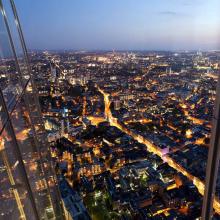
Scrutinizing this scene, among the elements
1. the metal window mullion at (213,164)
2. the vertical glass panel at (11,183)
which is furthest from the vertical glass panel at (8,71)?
the metal window mullion at (213,164)

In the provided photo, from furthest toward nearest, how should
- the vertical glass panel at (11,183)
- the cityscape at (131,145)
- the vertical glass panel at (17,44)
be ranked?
the cityscape at (131,145) → the vertical glass panel at (17,44) → the vertical glass panel at (11,183)

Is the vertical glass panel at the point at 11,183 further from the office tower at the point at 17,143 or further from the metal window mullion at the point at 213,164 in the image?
the metal window mullion at the point at 213,164

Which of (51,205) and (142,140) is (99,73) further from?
(51,205)

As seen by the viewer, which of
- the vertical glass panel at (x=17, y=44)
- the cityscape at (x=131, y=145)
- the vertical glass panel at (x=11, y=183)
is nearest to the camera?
the vertical glass panel at (x=11, y=183)

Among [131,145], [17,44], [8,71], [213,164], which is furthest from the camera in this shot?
[131,145]

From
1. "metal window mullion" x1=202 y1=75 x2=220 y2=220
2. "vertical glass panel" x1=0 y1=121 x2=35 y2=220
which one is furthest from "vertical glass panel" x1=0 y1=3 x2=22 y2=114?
"metal window mullion" x1=202 y1=75 x2=220 y2=220

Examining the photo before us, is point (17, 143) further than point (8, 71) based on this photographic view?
No

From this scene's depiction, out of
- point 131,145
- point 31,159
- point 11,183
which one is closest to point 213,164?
point 11,183

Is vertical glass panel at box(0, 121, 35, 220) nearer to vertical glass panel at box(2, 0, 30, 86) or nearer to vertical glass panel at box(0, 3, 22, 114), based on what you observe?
vertical glass panel at box(0, 3, 22, 114)

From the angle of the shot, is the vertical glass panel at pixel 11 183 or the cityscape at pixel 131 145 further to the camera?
the cityscape at pixel 131 145

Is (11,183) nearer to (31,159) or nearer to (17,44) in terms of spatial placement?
(31,159)
